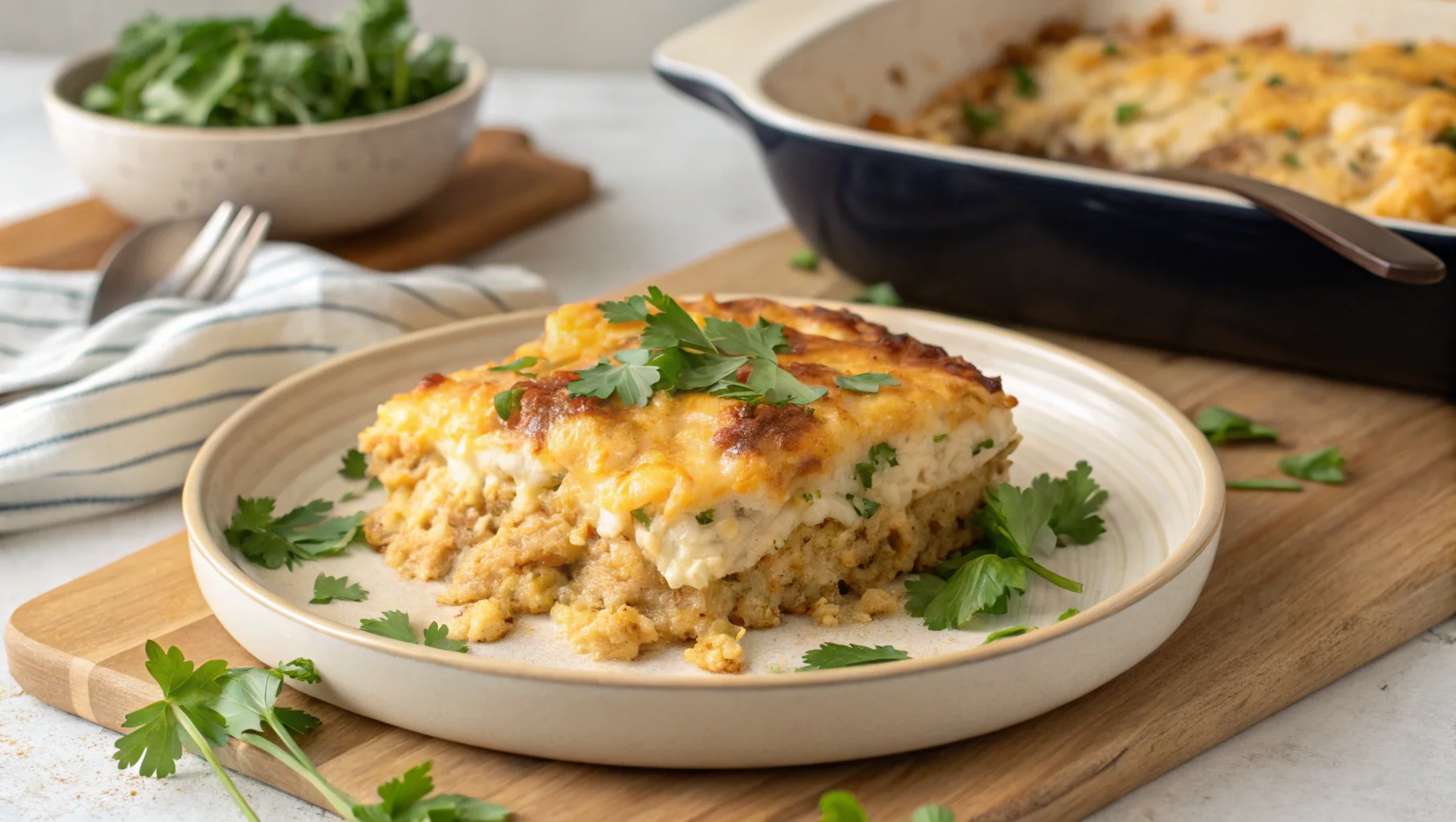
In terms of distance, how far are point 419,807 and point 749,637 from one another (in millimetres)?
550

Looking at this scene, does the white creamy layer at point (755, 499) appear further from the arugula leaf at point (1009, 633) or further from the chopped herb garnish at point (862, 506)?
the arugula leaf at point (1009, 633)

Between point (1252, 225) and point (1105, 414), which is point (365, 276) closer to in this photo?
point (1105, 414)

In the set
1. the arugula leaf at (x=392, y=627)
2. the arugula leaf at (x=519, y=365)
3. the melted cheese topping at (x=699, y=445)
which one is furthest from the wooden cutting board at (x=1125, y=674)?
the arugula leaf at (x=519, y=365)

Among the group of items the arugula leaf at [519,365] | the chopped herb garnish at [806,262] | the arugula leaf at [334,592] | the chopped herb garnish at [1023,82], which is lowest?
the chopped herb garnish at [806,262]

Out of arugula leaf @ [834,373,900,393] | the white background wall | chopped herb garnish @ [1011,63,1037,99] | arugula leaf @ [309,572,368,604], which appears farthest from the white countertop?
the white background wall

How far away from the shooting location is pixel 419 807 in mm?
1861

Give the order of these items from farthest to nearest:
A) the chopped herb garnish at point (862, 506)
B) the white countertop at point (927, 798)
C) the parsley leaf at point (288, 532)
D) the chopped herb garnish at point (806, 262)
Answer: the chopped herb garnish at point (806, 262) → the parsley leaf at point (288, 532) → the chopped herb garnish at point (862, 506) → the white countertop at point (927, 798)

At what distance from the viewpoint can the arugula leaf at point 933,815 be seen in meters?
1.81

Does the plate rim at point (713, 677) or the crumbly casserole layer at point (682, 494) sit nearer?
the plate rim at point (713, 677)

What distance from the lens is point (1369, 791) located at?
2.09 m

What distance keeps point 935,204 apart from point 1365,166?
910 mm

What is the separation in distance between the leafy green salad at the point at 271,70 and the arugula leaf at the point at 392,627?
1.99 m

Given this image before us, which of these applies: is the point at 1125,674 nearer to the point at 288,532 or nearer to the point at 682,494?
the point at 682,494

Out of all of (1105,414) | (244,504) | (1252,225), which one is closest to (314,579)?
(244,504)
